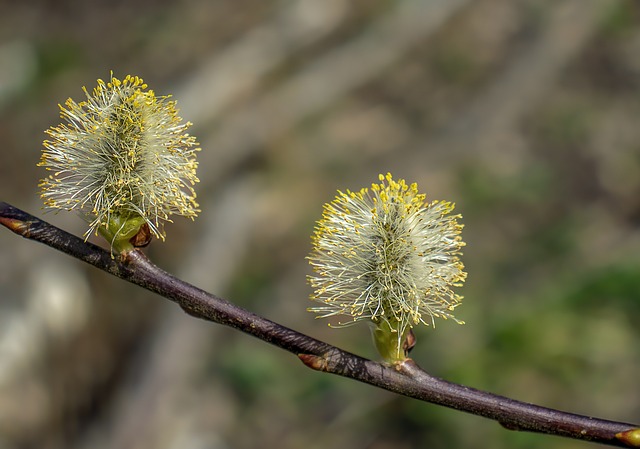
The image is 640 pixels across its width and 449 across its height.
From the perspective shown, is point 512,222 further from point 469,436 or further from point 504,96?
point 469,436

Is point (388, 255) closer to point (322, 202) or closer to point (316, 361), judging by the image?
point (316, 361)

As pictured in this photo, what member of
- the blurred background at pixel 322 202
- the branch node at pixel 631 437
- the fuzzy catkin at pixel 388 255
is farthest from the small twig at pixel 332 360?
the blurred background at pixel 322 202

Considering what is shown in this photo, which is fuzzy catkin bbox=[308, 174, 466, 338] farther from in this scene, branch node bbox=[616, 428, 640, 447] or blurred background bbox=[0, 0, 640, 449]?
blurred background bbox=[0, 0, 640, 449]

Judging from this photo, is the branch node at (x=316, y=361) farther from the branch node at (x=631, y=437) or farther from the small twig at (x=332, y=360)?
the branch node at (x=631, y=437)

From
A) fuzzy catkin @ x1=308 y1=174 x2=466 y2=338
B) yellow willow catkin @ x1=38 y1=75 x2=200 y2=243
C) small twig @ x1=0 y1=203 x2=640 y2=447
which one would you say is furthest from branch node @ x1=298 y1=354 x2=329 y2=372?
yellow willow catkin @ x1=38 y1=75 x2=200 y2=243

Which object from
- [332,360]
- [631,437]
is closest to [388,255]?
[332,360]

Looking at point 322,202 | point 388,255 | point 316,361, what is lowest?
point 316,361
